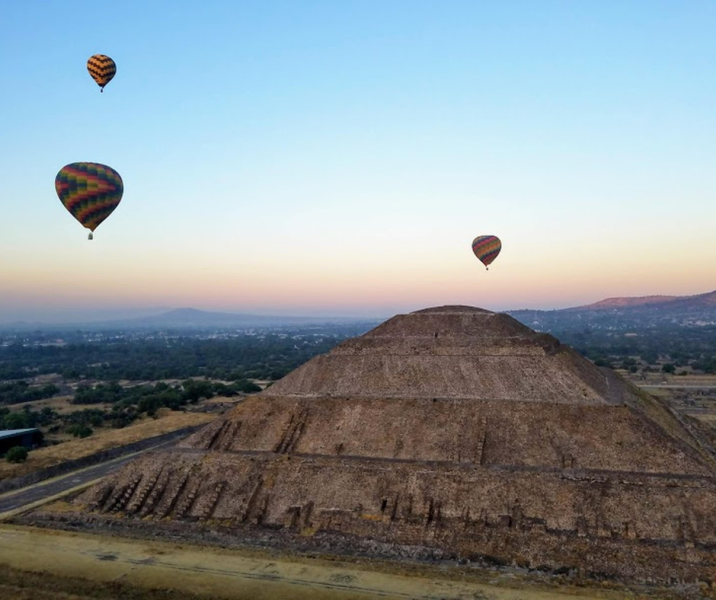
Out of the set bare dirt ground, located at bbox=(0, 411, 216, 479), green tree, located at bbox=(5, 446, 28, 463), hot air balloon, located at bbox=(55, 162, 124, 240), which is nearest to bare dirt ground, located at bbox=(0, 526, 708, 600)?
bare dirt ground, located at bbox=(0, 411, 216, 479)

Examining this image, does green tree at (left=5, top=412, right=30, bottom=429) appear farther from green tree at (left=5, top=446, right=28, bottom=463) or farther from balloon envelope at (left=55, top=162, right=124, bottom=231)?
balloon envelope at (left=55, top=162, right=124, bottom=231)

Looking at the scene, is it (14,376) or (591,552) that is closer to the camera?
(591,552)

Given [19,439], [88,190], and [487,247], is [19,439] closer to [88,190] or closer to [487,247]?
[88,190]

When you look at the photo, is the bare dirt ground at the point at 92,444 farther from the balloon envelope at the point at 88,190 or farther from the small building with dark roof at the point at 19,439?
the balloon envelope at the point at 88,190

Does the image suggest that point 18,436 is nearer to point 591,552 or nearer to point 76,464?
point 76,464

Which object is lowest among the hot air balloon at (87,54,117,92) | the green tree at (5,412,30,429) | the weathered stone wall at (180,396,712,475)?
the green tree at (5,412,30,429)

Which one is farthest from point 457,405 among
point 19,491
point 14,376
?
point 14,376

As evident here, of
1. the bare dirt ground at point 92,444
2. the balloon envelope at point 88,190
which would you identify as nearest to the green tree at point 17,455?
the bare dirt ground at point 92,444
